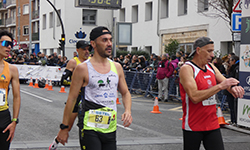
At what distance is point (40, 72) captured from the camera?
84.9 feet

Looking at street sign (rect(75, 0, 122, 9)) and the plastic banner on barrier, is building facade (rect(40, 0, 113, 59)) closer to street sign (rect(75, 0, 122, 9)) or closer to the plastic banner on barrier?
the plastic banner on barrier

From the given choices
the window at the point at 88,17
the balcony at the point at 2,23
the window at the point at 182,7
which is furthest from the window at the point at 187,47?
the balcony at the point at 2,23

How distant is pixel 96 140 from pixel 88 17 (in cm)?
4165

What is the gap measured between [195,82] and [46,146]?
4194 millimetres

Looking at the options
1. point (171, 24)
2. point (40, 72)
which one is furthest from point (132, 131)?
point (171, 24)

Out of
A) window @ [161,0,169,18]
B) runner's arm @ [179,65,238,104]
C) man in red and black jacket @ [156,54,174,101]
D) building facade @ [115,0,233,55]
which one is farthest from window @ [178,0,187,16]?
runner's arm @ [179,65,238,104]

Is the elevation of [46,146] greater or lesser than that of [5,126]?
lesser

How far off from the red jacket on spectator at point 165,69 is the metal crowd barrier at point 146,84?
0.33 m

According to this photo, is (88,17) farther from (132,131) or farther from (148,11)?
(132,131)

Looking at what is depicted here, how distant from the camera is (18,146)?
776 centimetres

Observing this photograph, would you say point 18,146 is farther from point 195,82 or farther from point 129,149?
point 195,82

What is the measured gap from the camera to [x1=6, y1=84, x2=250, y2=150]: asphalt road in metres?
8.13

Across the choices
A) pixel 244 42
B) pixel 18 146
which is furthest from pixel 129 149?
pixel 244 42

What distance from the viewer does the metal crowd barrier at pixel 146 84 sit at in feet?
55.9
